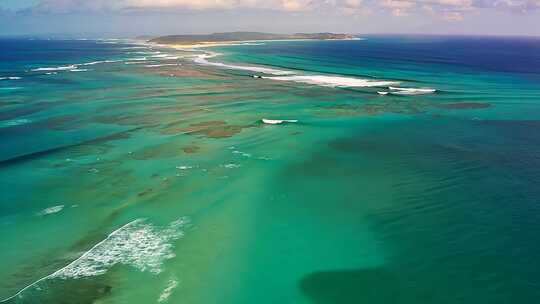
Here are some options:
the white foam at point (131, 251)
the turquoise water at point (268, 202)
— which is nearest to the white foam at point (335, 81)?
the turquoise water at point (268, 202)

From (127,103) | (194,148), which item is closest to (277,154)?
(194,148)

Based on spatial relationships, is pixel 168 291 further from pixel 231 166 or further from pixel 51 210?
pixel 231 166

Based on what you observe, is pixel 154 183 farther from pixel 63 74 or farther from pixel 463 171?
pixel 63 74

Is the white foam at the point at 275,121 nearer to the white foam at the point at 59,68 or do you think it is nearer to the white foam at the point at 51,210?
the white foam at the point at 51,210

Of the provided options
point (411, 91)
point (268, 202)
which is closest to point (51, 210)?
point (268, 202)

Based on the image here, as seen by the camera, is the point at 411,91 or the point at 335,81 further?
the point at 335,81

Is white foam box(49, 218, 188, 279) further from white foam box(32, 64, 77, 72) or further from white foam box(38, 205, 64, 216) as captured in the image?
white foam box(32, 64, 77, 72)

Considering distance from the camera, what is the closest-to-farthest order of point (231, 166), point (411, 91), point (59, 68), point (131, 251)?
point (131, 251) → point (231, 166) → point (411, 91) → point (59, 68)
